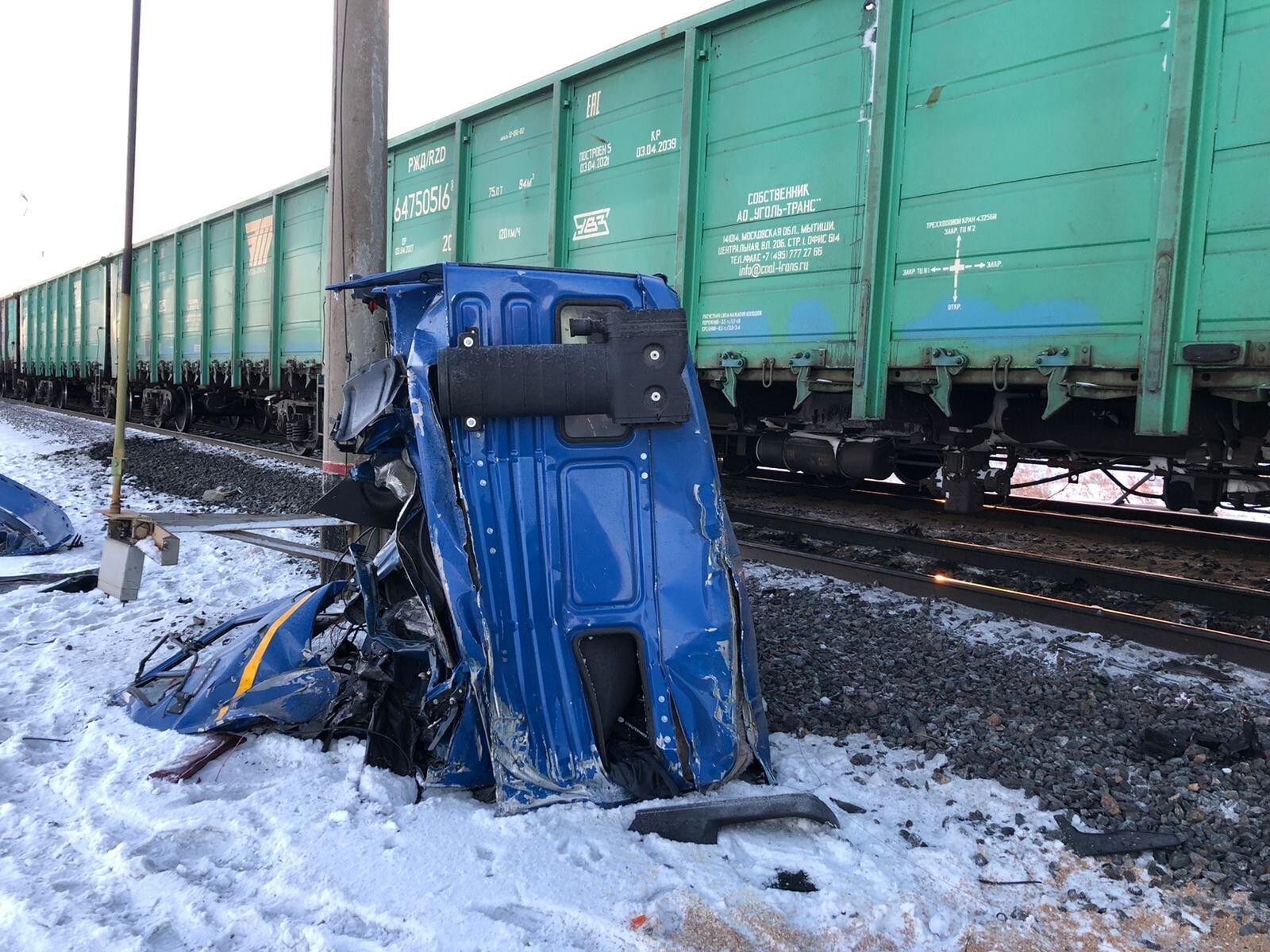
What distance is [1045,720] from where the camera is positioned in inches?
134

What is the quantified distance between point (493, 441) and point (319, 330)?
10833 mm

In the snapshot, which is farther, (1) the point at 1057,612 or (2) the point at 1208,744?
(1) the point at 1057,612

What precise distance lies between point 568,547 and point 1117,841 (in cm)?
183

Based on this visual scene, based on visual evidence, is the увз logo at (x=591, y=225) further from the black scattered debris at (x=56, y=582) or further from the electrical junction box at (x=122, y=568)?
the electrical junction box at (x=122, y=568)

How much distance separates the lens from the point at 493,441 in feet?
8.82

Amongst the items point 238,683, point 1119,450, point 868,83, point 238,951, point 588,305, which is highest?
point 868,83

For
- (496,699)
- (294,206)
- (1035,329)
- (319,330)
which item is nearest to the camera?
(496,699)

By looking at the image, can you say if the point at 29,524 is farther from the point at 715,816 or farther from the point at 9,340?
the point at 9,340

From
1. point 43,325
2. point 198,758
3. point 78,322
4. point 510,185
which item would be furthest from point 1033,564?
point 43,325

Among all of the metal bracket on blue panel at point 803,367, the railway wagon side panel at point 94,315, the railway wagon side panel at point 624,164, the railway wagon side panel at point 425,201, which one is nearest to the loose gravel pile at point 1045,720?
the metal bracket on blue panel at point 803,367

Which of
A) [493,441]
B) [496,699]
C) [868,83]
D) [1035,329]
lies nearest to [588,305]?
[493,441]

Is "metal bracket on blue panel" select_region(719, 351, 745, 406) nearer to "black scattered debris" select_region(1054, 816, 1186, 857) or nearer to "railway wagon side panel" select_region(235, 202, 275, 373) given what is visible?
"black scattered debris" select_region(1054, 816, 1186, 857)

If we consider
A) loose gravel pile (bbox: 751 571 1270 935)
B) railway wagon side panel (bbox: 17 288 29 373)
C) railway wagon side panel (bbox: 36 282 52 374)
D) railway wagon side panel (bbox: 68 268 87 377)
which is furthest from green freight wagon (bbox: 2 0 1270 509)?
railway wagon side panel (bbox: 17 288 29 373)

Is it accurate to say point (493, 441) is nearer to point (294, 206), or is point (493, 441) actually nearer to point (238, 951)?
point (238, 951)
